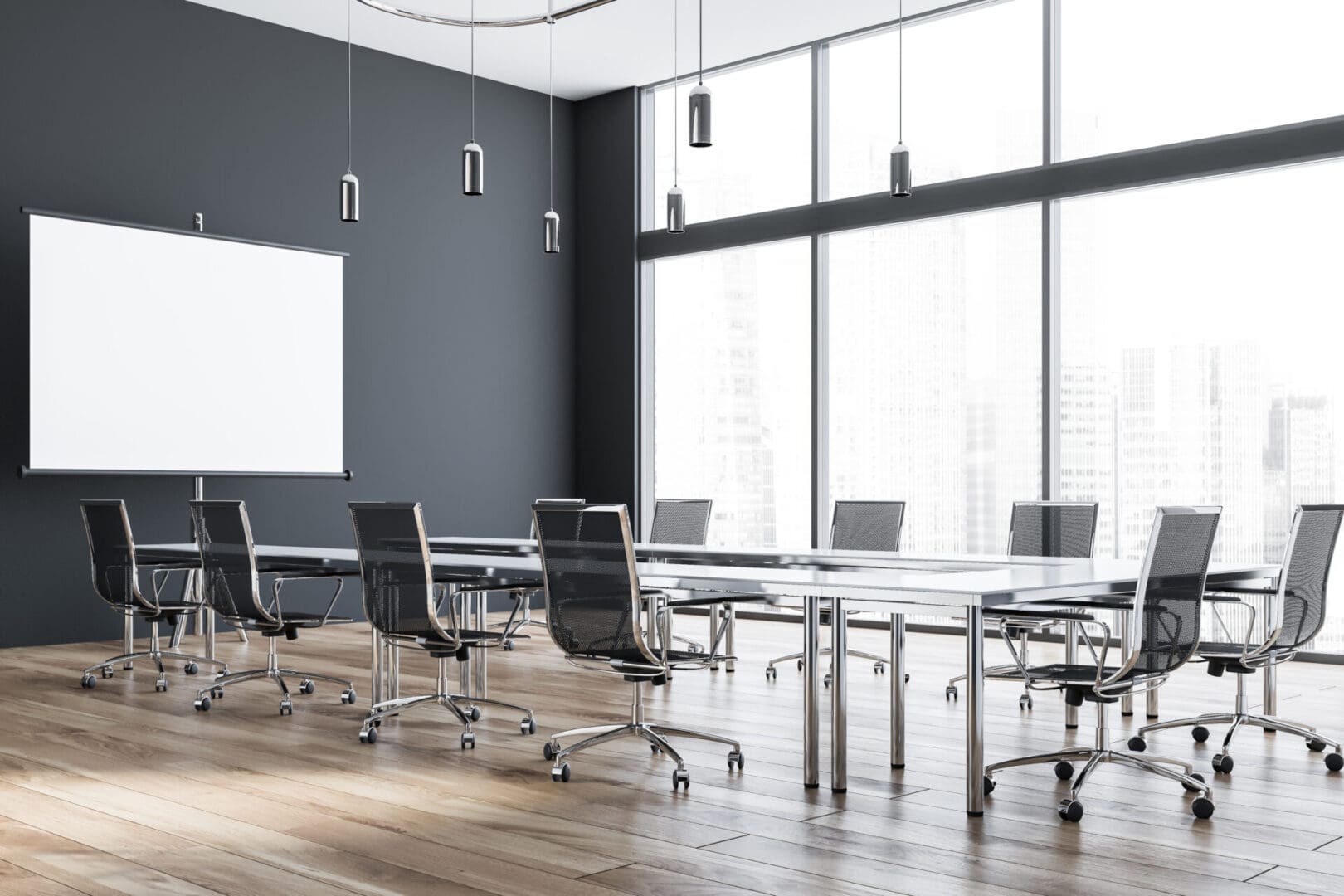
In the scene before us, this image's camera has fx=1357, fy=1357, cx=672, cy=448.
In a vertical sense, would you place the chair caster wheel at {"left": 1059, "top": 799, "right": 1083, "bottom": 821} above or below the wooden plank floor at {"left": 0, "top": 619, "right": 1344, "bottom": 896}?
above

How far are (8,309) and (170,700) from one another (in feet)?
10.2

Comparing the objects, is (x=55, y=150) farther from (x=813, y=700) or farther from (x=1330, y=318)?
(x=1330, y=318)

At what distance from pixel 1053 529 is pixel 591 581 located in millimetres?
2692

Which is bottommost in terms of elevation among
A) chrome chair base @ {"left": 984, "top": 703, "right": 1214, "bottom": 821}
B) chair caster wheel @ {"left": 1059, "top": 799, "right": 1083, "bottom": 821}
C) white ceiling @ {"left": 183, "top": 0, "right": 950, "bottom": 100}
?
chair caster wheel @ {"left": 1059, "top": 799, "right": 1083, "bottom": 821}

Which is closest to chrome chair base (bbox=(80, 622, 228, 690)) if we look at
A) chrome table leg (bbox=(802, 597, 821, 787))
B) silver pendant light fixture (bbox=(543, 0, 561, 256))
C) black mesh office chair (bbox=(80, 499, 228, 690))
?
black mesh office chair (bbox=(80, 499, 228, 690))

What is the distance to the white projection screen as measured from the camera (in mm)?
7633

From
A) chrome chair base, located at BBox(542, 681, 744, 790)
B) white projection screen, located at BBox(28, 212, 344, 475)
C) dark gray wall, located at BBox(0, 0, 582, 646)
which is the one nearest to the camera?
chrome chair base, located at BBox(542, 681, 744, 790)

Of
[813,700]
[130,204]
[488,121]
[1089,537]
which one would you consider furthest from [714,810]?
[488,121]

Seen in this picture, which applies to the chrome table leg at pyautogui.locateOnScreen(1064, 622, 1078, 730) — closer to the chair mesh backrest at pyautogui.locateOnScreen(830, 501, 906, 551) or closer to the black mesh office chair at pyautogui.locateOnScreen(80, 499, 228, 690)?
the chair mesh backrest at pyautogui.locateOnScreen(830, 501, 906, 551)

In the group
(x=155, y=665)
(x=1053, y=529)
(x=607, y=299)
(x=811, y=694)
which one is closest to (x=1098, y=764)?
(x=811, y=694)

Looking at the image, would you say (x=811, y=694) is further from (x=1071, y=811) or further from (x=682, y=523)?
(x=682, y=523)

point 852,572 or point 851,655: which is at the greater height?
point 852,572

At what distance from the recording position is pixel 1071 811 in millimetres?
3797

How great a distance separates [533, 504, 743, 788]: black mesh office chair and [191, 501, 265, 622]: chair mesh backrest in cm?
176
